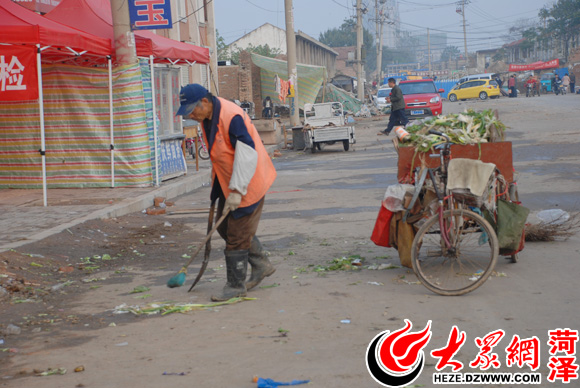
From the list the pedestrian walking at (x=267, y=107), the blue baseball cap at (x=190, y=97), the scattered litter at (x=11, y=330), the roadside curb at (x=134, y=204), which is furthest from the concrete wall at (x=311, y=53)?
the scattered litter at (x=11, y=330)

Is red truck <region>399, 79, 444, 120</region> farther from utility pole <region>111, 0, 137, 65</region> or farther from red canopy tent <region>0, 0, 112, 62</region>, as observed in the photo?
red canopy tent <region>0, 0, 112, 62</region>

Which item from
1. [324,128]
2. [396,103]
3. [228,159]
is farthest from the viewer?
[396,103]

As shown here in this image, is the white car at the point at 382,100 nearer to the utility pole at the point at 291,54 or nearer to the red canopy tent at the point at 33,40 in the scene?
the utility pole at the point at 291,54

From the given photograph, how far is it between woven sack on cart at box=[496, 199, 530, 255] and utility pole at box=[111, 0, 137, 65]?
888cm

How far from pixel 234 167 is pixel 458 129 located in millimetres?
2278

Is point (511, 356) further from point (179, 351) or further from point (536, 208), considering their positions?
point (536, 208)

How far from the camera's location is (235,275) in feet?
20.3

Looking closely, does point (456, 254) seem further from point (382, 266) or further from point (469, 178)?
point (382, 266)

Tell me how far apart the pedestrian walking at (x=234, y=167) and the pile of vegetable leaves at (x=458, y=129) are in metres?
1.49

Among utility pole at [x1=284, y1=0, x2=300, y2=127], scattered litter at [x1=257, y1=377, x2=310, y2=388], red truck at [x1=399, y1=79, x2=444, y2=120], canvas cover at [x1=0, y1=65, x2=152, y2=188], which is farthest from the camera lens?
red truck at [x1=399, y1=79, x2=444, y2=120]

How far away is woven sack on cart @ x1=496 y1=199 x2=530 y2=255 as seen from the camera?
6.57 meters

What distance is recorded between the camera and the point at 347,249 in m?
8.09

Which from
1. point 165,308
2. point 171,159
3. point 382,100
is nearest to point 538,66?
point 382,100

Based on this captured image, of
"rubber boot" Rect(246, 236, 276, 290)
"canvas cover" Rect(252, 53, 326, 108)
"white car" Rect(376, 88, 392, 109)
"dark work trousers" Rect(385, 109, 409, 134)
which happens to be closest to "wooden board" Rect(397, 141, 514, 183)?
"rubber boot" Rect(246, 236, 276, 290)
